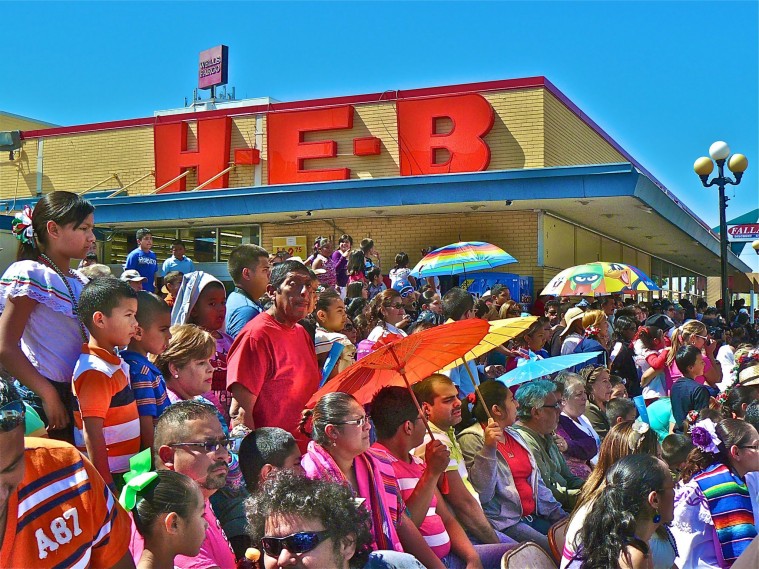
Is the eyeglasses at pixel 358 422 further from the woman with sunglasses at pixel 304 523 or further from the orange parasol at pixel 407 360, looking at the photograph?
the woman with sunglasses at pixel 304 523

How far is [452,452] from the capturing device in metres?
5.04

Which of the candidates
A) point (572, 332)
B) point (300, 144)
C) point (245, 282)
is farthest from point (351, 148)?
point (245, 282)

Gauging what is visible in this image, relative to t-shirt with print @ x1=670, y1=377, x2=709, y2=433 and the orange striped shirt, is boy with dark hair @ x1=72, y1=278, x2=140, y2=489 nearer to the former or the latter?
the orange striped shirt

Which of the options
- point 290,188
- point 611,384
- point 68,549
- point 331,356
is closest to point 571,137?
point 290,188

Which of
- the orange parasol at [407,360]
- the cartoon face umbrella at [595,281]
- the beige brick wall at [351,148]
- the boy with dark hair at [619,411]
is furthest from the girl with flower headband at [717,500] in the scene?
the beige brick wall at [351,148]

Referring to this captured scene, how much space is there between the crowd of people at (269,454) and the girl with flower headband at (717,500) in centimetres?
1

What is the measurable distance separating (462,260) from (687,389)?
5161 millimetres

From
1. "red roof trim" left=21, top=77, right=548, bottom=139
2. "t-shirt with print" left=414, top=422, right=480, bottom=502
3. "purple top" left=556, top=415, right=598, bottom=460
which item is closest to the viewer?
"t-shirt with print" left=414, top=422, right=480, bottom=502

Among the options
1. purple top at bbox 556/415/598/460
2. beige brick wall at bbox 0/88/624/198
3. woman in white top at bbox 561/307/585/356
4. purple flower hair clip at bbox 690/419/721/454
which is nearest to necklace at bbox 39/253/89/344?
purple flower hair clip at bbox 690/419/721/454

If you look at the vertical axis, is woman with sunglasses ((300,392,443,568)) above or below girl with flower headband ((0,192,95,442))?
below

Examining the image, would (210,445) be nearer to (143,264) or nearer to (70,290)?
(70,290)

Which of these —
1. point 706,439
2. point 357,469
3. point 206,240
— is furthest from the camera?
point 206,240

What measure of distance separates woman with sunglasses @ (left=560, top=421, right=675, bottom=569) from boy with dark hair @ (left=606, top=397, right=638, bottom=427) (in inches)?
88.3

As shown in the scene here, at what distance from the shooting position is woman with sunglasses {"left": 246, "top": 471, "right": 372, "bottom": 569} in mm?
2857
